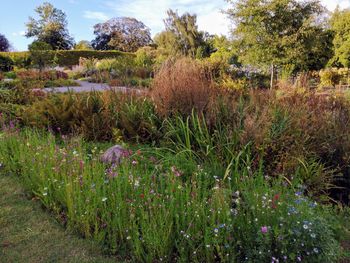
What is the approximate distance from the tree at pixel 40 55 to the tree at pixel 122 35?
27240mm

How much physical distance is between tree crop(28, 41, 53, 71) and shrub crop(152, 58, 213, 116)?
16.9 m

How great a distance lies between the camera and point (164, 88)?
14.7 ft

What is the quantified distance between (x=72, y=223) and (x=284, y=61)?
1403cm

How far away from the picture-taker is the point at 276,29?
48.2 ft

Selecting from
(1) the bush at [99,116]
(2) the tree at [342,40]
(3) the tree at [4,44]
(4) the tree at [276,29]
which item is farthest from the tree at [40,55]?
(3) the tree at [4,44]

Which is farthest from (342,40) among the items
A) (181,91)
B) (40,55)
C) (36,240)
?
(36,240)

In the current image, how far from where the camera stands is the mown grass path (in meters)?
2.14

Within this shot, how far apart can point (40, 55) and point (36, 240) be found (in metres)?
19.3

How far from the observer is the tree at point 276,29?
1428cm

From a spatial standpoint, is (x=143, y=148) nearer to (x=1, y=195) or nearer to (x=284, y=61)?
(x=1, y=195)

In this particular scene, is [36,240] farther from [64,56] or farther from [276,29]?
[64,56]

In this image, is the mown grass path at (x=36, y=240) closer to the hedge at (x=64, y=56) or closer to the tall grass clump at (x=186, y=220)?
the tall grass clump at (x=186, y=220)

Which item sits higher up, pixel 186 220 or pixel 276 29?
pixel 276 29

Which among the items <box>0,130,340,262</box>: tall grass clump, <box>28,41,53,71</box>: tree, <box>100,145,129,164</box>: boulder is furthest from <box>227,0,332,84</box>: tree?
<box>0,130,340,262</box>: tall grass clump
